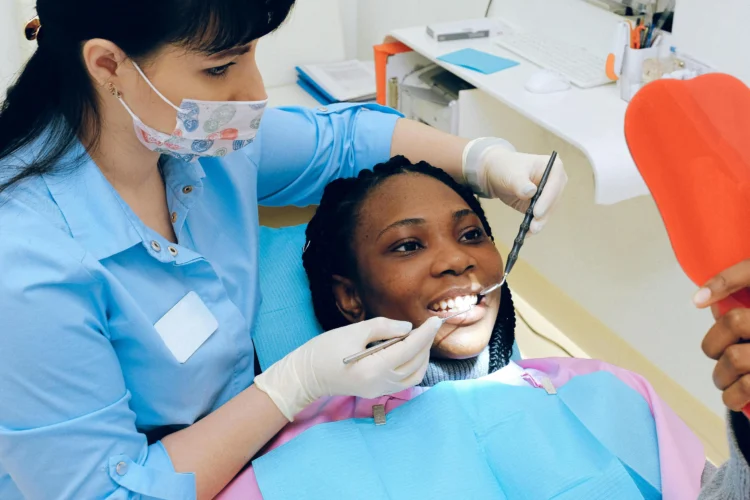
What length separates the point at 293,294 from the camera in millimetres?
1611

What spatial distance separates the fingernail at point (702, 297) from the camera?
84 centimetres

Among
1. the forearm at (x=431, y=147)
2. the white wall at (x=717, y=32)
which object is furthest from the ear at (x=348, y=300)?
the white wall at (x=717, y=32)

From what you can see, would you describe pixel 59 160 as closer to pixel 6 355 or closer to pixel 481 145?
pixel 6 355

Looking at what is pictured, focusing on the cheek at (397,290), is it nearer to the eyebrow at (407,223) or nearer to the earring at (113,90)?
the eyebrow at (407,223)

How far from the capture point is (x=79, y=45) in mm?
1012

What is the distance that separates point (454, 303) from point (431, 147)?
482 millimetres

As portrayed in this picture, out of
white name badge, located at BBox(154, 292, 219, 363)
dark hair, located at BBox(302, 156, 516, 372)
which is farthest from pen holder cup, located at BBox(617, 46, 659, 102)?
white name badge, located at BBox(154, 292, 219, 363)

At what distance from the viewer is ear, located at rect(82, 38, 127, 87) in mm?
979

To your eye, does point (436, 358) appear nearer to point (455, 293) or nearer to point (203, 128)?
point (455, 293)

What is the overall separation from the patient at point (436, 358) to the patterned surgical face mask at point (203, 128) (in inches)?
15.3

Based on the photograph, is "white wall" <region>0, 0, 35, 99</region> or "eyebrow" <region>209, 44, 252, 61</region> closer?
"eyebrow" <region>209, 44, 252, 61</region>

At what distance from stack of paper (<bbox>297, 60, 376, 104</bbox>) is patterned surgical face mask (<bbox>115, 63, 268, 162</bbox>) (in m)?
1.62

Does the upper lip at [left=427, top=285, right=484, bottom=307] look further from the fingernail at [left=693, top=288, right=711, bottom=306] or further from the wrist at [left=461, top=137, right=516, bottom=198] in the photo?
the fingernail at [left=693, top=288, right=711, bottom=306]

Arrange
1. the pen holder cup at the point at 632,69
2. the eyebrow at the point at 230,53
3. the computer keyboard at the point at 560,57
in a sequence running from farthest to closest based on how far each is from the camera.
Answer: the computer keyboard at the point at 560,57, the pen holder cup at the point at 632,69, the eyebrow at the point at 230,53
